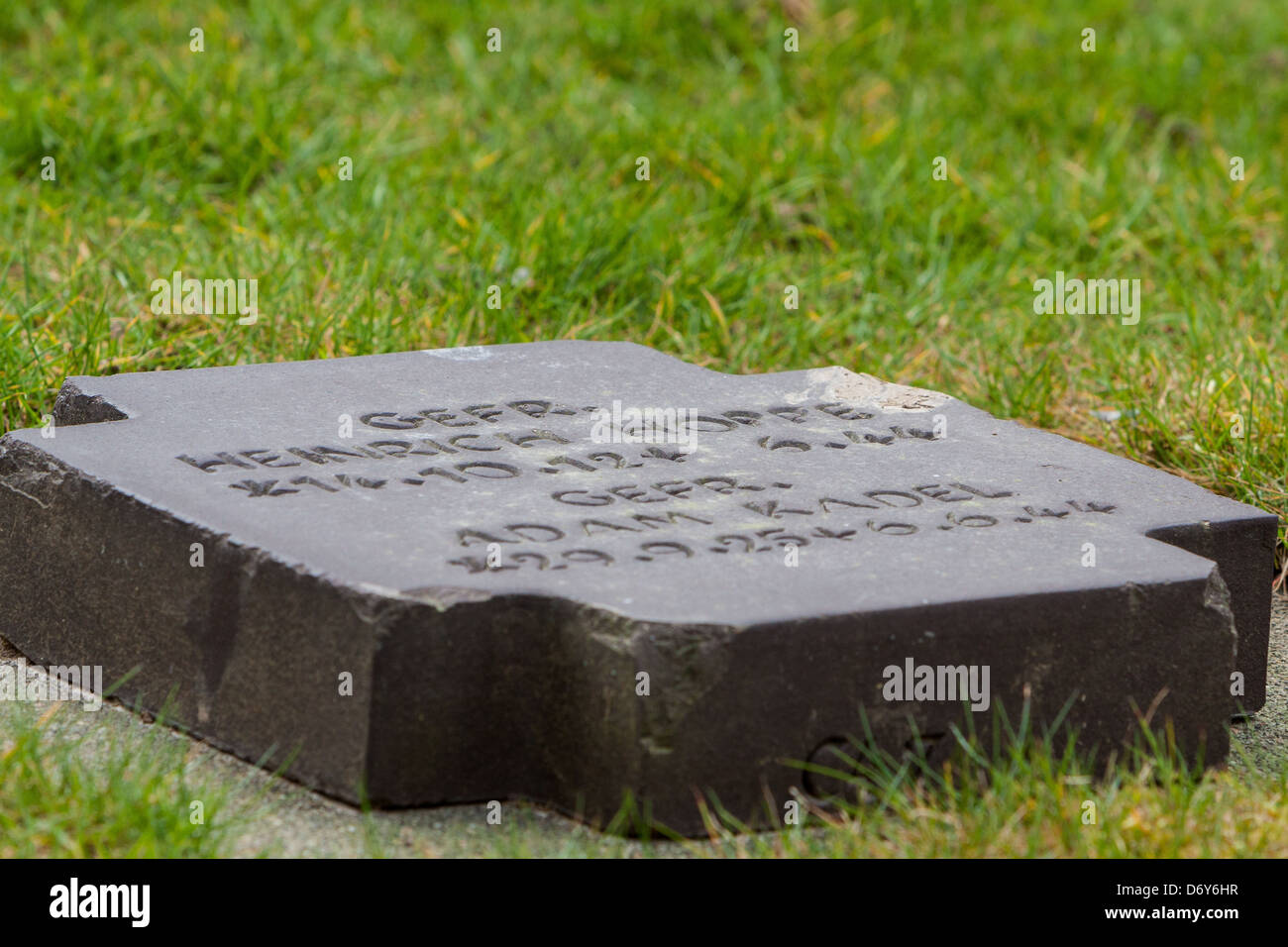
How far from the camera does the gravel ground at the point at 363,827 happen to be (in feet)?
7.43

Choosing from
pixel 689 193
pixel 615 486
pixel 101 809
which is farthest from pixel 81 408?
pixel 689 193

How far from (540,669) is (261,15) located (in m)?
4.37

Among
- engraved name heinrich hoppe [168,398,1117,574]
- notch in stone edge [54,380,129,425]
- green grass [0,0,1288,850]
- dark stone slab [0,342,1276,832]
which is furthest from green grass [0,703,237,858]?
green grass [0,0,1288,850]

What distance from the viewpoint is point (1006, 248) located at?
5.09 meters

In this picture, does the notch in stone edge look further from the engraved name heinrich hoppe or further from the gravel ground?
the gravel ground

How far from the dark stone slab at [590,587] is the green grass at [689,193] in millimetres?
829

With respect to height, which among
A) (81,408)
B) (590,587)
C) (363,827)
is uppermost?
(81,408)

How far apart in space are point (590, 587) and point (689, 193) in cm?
314

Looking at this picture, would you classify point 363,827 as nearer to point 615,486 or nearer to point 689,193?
point 615,486

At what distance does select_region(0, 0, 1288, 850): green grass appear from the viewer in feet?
13.5

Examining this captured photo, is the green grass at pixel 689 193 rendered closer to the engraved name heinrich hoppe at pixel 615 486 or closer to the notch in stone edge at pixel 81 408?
the notch in stone edge at pixel 81 408

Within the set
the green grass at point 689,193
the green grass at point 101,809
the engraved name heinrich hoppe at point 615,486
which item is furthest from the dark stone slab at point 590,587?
the green grass at point 689,193

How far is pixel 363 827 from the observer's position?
2.33m

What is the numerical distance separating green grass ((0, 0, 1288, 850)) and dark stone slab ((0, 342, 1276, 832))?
2.72 ft
